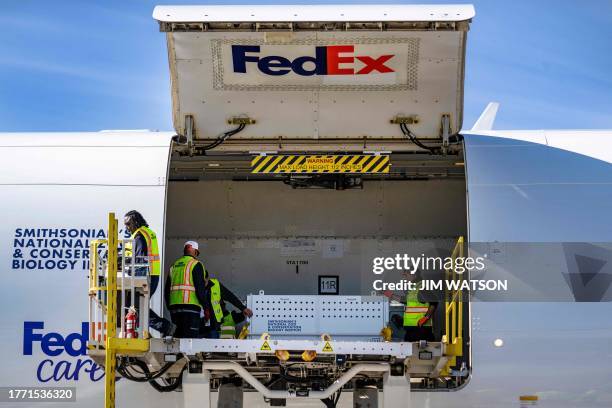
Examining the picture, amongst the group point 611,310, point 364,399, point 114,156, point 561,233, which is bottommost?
point 364,399

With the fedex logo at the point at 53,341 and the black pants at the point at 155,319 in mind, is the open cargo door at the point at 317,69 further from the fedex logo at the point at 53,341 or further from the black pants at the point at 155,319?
the fedex logo at the point at 53,341

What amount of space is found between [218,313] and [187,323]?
1.32 m

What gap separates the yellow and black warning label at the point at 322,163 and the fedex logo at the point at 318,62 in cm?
150

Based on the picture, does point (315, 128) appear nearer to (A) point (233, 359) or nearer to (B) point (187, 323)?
(B) point (187, 323)

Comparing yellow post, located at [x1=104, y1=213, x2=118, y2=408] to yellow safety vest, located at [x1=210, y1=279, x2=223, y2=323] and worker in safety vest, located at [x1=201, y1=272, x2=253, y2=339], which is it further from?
yellow safety vest, located at [x1=210, y1=279, x2=223, y2=323]

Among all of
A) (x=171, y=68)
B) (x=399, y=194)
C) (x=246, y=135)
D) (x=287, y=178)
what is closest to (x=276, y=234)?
(x=287, y=178)

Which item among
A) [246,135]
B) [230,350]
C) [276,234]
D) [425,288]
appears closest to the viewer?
[230,350]

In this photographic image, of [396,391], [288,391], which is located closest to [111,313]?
[288,391]

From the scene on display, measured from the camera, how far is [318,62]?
10531 millimetres

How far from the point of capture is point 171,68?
34.9 ft

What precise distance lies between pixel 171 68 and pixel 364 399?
4.28 meters

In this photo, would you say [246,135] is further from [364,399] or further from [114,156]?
[364,399]

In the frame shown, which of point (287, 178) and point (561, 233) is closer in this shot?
point (561, 233)

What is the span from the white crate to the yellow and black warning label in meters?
1.56
